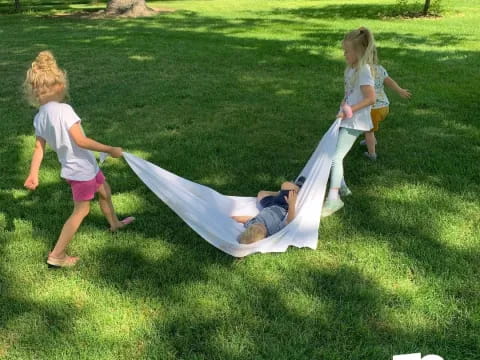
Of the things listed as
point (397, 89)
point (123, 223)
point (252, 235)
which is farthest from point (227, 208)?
point (397, 89)

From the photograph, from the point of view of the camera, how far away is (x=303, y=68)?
862cm

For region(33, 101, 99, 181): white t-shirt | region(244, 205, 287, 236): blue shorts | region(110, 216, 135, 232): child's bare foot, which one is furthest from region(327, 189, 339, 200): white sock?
region(33, 101, 99, 181): white t-shirt

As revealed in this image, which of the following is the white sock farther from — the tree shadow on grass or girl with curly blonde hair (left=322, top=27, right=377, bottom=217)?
the tree shadow on grass

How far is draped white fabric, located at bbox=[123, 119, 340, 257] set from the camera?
3385 mm

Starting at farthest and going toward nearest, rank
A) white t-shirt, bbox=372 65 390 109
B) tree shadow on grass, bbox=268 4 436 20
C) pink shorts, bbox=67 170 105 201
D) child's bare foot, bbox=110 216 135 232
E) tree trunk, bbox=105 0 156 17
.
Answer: tree trunk, bbox=105 0 156 17
tree shadow on grass, bbox=268 4 436 20
white t-shirt, bbox=372 65 390 109
child's bare foot, bbox=110 216 135 232
pink shorts, bbox=67 170 105 201

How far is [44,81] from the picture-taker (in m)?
2.99

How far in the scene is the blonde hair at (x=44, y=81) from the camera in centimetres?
298

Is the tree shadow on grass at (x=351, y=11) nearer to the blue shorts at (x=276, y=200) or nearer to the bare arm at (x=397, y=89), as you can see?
the bare arm at (x=397, y=89)

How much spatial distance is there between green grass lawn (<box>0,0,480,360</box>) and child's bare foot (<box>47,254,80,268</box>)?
58mm

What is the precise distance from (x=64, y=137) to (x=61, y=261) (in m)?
0.84

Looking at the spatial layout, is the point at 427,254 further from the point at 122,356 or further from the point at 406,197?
the point at 122,356

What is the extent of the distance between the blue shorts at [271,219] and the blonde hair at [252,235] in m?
0.11

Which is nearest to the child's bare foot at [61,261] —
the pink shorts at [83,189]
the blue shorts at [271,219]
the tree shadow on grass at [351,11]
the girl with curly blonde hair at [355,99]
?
the pink shorts at [83,189]

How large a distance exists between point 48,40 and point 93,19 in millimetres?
4213
